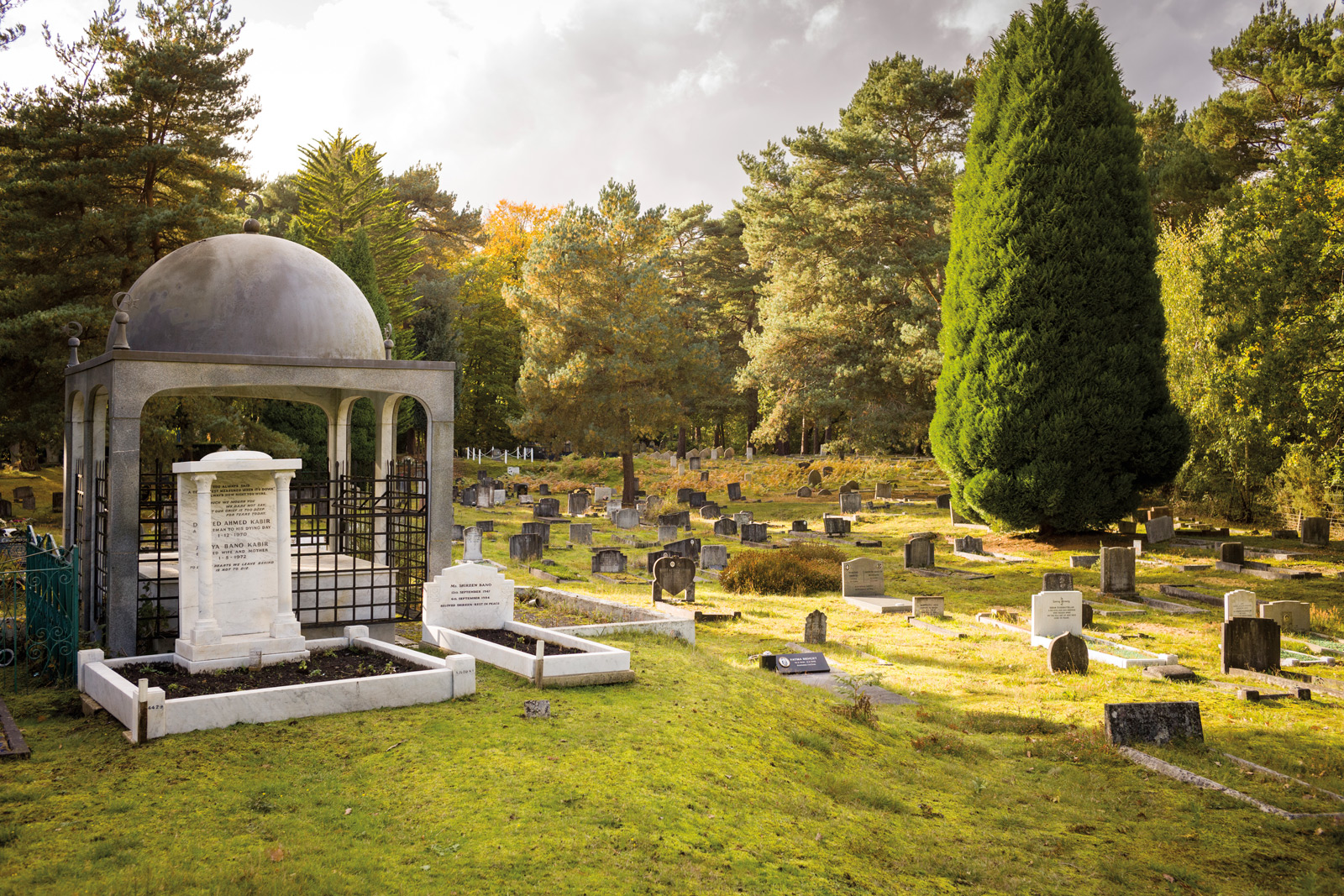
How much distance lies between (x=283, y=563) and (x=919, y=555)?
14485mm

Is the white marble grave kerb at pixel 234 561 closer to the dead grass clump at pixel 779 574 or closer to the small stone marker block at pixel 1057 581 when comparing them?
the dead grass clump at pixel 779 574

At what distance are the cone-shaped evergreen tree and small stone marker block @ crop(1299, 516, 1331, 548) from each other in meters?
3.26

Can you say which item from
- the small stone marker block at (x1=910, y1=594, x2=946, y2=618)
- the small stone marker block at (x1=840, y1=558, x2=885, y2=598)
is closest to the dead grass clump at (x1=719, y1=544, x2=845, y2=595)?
the small stone marker block at (x1=840, y1=558, x2=885, y2=598)

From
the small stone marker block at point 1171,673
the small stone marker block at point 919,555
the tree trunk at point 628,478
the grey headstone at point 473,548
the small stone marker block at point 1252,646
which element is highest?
the tree trunk at point 628,478

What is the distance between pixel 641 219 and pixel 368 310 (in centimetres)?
2288

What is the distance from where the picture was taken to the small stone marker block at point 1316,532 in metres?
20.6

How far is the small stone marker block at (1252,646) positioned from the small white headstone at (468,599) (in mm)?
9106

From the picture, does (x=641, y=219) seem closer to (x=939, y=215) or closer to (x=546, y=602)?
(x=939, y=215)

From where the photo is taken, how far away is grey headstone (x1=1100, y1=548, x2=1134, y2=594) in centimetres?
1642

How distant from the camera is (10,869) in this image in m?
4.63

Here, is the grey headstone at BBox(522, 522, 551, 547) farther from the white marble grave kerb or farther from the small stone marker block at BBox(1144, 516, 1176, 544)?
the small stone marker block at BBox(1144, 516, 1176, 544)

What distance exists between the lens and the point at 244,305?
34.8 feet

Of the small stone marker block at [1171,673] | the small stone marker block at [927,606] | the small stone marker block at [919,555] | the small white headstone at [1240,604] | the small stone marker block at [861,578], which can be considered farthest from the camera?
the small stone marker block at [919,555]

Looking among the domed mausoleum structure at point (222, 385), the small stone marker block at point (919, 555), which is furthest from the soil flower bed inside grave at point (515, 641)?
the small stone marker block at point (919, 555)
